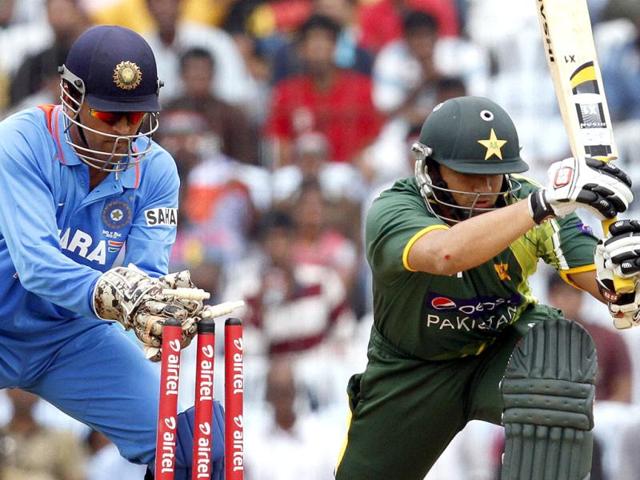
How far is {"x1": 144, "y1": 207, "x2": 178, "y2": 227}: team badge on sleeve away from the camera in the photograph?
15.7 feet

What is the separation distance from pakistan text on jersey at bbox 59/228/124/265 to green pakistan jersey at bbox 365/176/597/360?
0.96 metres

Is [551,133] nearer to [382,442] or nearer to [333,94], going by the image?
[333,94]

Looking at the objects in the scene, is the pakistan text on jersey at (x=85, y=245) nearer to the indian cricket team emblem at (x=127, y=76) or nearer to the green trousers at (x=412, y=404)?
the indian cricket team emblem at (x=127, y=76)

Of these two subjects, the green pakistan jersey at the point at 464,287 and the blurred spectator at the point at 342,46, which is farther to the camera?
the blurred spectator at the point at 342,46

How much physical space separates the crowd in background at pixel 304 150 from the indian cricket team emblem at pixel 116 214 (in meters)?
3.00

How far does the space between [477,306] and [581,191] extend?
88 cm

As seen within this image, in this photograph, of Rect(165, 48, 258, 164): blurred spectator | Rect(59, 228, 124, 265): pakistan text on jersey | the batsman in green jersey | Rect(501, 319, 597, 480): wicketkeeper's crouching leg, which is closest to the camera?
the batsman in green jersey

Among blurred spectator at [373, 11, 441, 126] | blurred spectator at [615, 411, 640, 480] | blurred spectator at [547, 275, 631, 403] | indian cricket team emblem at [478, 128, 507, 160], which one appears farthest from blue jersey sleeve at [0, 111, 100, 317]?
blurred spectator at [615, 411, 640, 480]

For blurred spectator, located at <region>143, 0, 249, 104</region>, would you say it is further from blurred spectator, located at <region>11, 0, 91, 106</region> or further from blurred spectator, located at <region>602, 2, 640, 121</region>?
blurred spectator, located at <region>602, 2, 640, 121</region>

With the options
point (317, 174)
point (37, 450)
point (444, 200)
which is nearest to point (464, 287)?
point (444, 200)

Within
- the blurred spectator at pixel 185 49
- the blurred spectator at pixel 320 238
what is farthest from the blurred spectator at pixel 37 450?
the blurred spectator at pixel 185 49

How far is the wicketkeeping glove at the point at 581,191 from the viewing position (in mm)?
4027

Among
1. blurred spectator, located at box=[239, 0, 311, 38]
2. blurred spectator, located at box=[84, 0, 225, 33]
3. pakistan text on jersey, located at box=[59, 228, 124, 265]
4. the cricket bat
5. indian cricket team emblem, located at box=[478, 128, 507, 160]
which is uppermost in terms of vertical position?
blurred spectator, located at box=[239, 0, 311, 38]

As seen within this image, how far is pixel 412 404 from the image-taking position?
16.5ft
